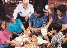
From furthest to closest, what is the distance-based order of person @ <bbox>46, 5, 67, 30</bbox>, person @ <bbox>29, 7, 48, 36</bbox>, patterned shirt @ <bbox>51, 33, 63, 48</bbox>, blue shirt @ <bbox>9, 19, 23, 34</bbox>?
1. blue shirt @ <bbox>9, 19, 23, 34</bbox>
2. person @ <bbox>29, 7, 48, 36</bbox>
3. person @ <bbox>46, 5, 67, 30</bbox>
4. patterned shirt @ <bbox>51, 33, 63, 48</bbox>

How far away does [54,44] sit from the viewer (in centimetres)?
345

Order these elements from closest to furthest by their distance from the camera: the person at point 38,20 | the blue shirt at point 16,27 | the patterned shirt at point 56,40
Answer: the patterned shirt at point 56,40 < the person at point 38,20 < the blue shirt at point 16,27

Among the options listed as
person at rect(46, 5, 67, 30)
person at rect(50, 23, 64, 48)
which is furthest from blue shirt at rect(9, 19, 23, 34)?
person at rect(50, 23, 64, 48)

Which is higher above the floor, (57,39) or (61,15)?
(61,15)

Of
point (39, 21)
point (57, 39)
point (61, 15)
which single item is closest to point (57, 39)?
point (57, 39)

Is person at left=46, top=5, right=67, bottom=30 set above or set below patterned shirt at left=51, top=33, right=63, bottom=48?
above

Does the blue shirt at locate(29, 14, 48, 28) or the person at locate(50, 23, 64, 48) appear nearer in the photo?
Result: the person at locate(50, 23, 64, 48)

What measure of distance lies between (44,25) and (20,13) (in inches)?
41.3

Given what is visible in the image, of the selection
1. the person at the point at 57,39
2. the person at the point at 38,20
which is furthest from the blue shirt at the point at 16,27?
the person at the point at 57,39

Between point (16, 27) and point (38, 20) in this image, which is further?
point (16, 27)

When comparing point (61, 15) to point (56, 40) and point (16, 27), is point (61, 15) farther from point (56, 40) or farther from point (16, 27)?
point (16, 27)

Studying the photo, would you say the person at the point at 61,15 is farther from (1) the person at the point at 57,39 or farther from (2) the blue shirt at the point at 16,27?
(2) the blue shirt at the point at 16,27

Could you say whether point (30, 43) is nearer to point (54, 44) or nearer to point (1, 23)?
point (54, 44)

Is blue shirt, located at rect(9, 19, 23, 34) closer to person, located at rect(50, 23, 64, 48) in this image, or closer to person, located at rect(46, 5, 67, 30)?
person, located at rect(46, 5, 67, 30)
